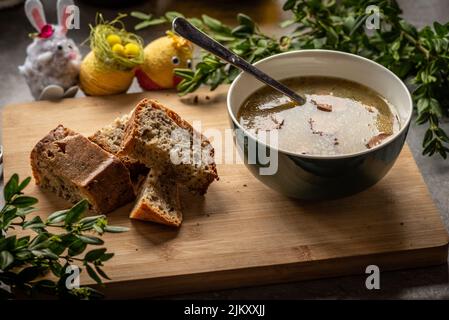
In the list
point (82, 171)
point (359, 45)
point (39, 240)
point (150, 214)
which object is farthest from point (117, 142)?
point (359, 45)

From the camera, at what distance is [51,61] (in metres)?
2.39

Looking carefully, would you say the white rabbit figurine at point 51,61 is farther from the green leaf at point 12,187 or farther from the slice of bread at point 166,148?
the green leaf at point 12,187

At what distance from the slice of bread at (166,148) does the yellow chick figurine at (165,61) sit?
39 centimetres

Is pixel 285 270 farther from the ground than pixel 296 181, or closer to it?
closer to it

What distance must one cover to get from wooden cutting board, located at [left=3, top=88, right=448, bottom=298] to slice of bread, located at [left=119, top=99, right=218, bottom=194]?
7 centimetres

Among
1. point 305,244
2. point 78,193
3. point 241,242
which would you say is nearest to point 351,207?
point 305,244

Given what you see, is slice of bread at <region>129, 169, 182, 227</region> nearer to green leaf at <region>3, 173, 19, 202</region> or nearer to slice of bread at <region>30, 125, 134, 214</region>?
slice of bread at <region>30, 125, 134, 214</region>

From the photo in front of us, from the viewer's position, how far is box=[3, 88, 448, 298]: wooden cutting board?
180cm

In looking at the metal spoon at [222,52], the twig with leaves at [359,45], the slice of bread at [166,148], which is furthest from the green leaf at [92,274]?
the twig with leaves at [359,45]

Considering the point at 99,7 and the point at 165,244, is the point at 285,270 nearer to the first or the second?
the point at 165,244

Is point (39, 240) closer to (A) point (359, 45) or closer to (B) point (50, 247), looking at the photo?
(B) point (50, 247)
